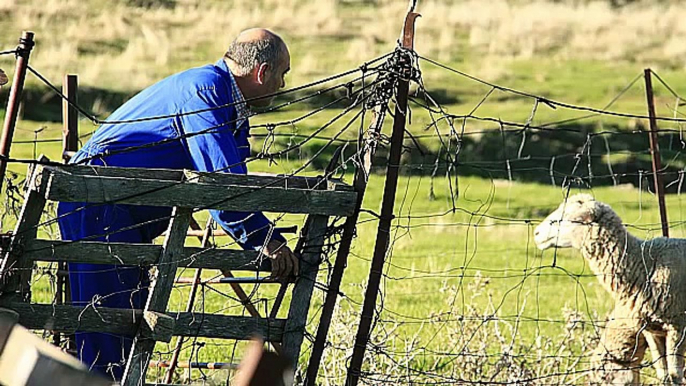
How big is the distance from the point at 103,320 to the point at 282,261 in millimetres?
809

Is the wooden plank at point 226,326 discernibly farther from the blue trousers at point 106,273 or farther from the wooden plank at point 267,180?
the blue trousers at point 106,273

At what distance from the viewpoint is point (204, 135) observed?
5.08 m

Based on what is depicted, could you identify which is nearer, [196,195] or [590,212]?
[196,195]

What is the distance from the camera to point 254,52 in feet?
18.6

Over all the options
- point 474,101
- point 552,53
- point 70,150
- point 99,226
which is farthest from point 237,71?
point 552,53

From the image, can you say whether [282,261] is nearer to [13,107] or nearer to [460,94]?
[13,107]

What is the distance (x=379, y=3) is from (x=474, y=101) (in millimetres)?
8882

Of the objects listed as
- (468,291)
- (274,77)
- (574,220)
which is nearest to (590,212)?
(574,220)

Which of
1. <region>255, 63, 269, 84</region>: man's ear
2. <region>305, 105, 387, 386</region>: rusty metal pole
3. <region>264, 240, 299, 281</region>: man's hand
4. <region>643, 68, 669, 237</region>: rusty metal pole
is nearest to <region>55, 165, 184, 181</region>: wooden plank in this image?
<region>264, 240, 299, 281</region>: man's hand

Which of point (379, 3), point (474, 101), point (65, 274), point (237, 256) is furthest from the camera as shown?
point (379, 3)

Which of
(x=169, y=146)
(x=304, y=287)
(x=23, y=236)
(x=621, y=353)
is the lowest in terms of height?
(x=23, y=236)

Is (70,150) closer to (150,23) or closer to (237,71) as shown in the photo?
(237,71)

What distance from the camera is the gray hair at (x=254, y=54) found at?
5664 millimetres

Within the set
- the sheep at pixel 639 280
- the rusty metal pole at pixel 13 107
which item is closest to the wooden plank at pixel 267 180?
the rusty metal pole at pixel 13 107
